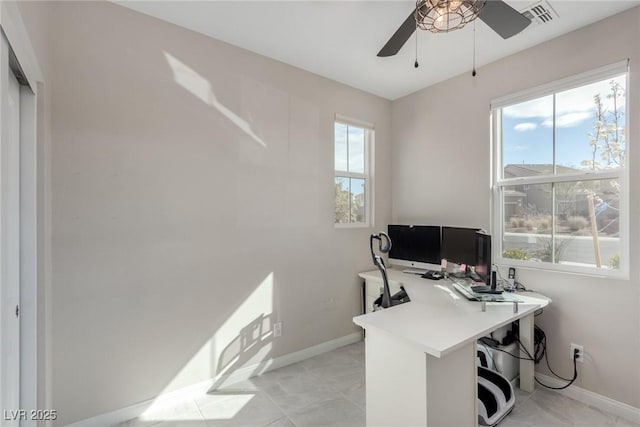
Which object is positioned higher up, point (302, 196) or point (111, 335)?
point (302, 196)

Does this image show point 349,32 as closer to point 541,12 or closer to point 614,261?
point 541,12

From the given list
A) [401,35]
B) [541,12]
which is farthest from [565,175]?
[401,35]

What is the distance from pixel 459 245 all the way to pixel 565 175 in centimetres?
96

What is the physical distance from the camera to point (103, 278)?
1922 mm

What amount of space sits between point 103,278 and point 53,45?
4.71 ft

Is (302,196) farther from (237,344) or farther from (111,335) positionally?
(111,335)

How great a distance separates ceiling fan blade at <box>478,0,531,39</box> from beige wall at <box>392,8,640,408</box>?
0.89 meters

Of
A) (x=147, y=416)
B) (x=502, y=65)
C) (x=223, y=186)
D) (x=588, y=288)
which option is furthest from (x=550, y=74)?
(x=147, y=416)

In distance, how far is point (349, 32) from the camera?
2.28 meters

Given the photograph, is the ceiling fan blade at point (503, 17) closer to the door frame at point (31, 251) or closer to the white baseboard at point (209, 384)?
the door frame at point (31, 251)

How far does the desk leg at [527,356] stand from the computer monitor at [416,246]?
33.8 inches

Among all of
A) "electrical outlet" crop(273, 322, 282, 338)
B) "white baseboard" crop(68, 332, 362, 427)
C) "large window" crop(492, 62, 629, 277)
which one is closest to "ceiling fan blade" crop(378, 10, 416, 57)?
"large window" crop(492, 62, 629, 277)

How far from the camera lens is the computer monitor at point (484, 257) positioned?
Answer: 83.2 inches

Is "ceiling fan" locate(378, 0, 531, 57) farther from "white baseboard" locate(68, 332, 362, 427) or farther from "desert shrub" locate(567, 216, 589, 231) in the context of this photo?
"white baseboard" locate(68, 332, 362, 427)
